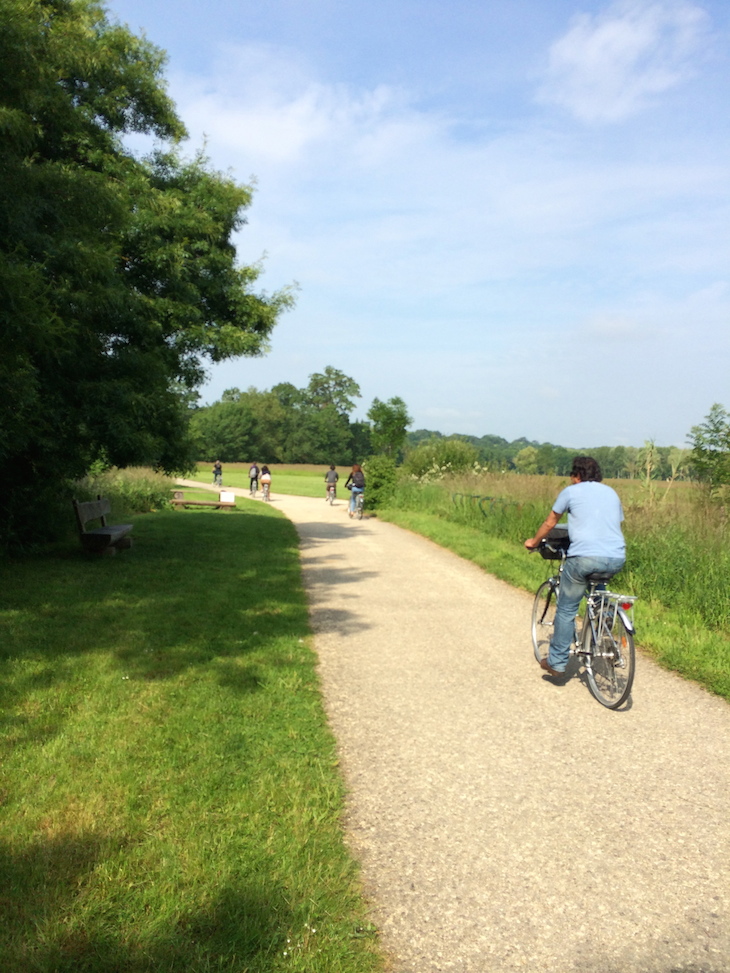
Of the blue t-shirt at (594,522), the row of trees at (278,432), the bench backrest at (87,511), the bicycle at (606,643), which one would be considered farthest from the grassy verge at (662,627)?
the row of trees at (278,432)

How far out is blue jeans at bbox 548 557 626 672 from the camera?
5.61 meters

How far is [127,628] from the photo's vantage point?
23.0ft

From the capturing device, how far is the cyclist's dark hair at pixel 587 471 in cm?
600

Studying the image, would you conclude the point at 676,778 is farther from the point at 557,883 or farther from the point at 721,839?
the point at 557,883

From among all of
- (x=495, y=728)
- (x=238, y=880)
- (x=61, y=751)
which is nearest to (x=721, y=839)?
(x=495, y=728)

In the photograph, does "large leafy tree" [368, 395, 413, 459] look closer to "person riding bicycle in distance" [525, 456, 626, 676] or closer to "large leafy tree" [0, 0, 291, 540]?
"large leafy tree" [0, 0, 291, 540]

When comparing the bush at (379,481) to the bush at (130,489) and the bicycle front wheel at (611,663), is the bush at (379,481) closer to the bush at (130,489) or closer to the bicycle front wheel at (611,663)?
the bush at (130,489)

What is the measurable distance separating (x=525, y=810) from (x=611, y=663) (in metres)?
2.04

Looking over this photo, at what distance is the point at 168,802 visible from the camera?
3.62 metres

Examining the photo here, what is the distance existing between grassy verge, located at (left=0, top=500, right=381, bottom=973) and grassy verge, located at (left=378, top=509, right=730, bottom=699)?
3.28 meters

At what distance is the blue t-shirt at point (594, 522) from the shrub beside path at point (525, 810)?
1.17 m

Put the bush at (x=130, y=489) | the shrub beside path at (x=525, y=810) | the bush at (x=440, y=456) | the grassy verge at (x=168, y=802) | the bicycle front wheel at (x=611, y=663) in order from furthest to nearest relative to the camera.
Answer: the bush at (x=440, y=456) → the bush at (x=130, y=489) → the bicycle front wheel at (x=611, y=663) → the shrub beside path at (x=525, y=810) → the grassy verge at (x=168, y=802)

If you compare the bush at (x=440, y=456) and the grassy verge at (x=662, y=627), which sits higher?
the bush at (x=440, y=456)

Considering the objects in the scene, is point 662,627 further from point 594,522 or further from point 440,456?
point 440,456
